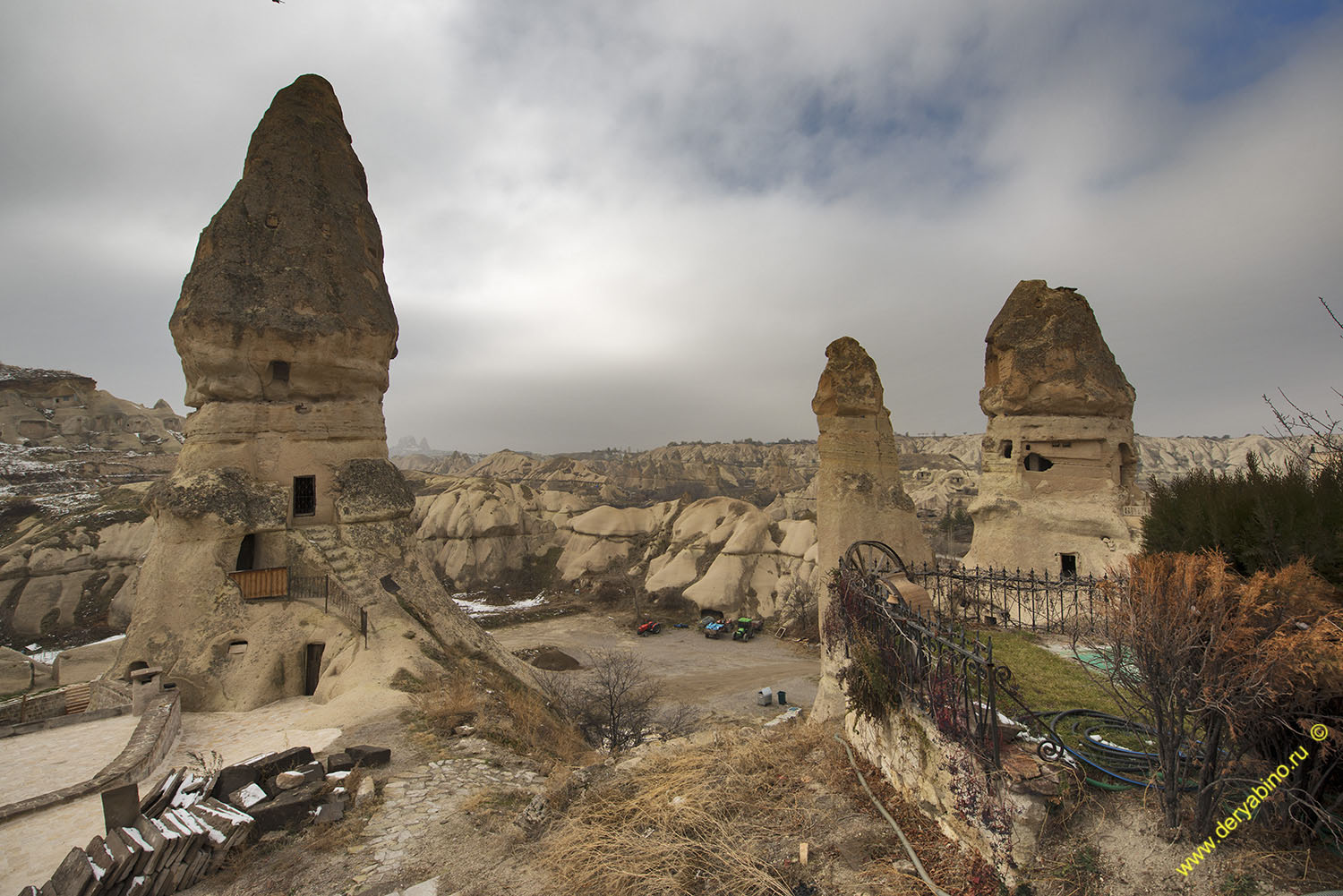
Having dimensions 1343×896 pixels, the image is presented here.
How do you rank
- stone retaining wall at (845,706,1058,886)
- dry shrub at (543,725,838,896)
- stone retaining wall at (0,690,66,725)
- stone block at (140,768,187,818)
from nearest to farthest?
1. stone retaining wall at (845,706,1058,886)
2. dry shrub at (543,725,838,896)
3. stone block at (140,768,187,818)
4. stone retaining wall at (0,690,66,725)

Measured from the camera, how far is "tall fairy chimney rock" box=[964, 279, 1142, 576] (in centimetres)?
1491

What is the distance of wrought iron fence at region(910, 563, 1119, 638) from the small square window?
12705mm

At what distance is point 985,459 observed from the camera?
16.5 meters

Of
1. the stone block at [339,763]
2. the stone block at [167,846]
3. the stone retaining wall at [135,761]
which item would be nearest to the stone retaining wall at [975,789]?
the stone block at [339,763]

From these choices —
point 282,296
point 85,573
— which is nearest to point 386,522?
point 282,296

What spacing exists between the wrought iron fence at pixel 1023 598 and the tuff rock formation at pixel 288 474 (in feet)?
31.2

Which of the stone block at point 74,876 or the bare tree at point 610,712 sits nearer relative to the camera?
the stone block at point 74,876

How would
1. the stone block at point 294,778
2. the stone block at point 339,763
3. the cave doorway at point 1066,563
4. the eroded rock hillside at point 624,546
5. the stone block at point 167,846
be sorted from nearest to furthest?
the stone block at point 167,846 < the stone block at point 294,778 < the stone block at point 339,763 < the cave doorway at point 1066,563 < the eroded rock hillside at point 624,546

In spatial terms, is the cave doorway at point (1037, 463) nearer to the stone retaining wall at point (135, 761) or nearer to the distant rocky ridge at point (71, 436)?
the stone retaining wall at point (135, 761)

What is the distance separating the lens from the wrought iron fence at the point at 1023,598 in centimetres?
894

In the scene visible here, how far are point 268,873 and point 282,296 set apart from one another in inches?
455

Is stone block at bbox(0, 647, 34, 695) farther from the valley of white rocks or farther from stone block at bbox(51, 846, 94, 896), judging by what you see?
stone block at bbox(51, 846, 94, 896)

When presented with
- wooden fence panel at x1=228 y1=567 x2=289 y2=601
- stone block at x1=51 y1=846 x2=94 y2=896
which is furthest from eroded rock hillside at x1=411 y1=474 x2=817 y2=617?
stone block at x1=51 y1=846 x2=94 y2=896

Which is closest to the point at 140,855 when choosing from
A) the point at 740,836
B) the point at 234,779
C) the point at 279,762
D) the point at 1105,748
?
the point at 234,779
